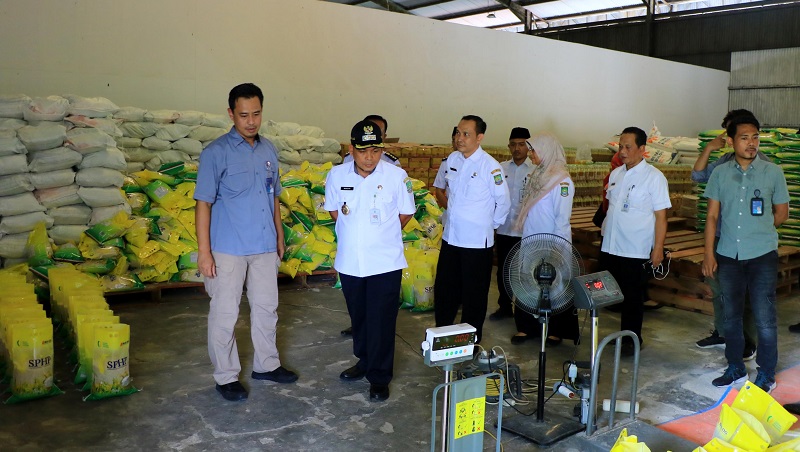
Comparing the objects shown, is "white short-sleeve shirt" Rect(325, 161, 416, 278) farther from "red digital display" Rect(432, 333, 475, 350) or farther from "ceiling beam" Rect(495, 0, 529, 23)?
"ceiling beam" Rect(495, 0, 529, 23)

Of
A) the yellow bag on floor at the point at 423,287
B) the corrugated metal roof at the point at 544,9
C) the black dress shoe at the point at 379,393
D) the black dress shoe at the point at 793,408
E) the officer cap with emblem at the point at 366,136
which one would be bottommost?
the black dress shoe at the point at 793,408

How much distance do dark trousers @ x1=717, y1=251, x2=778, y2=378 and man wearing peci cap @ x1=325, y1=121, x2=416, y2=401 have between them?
2.04 m

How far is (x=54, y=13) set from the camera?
23.6ft

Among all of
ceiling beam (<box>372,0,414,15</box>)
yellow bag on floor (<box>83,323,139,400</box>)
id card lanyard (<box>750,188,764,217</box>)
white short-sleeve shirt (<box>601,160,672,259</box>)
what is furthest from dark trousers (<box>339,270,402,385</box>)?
ceiling beam (<box>372,0,414,15</box>)

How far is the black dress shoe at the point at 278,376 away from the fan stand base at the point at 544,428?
1373 millimetres

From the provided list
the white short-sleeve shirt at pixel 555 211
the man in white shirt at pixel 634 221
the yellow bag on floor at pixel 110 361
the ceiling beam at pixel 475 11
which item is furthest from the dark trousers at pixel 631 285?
the ceiling beam at pixel 475 11

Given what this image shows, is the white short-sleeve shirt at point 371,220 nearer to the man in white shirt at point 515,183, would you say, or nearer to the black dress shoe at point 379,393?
the black dress shoe at point 379,393

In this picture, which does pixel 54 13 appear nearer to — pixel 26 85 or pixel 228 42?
pixel 26 85

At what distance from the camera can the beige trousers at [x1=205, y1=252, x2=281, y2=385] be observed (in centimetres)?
402

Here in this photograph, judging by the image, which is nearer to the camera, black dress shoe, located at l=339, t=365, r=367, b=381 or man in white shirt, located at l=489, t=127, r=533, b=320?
black dress shoe, located at l=339, t=365, r=367, b=381

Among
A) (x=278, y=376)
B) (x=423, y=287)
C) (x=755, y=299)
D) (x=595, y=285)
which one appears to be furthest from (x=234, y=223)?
(x=755, y=299)

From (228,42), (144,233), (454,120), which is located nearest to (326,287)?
(144,233)

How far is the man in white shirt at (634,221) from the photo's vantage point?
16.1ft

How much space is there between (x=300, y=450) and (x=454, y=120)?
8520 millimetres
